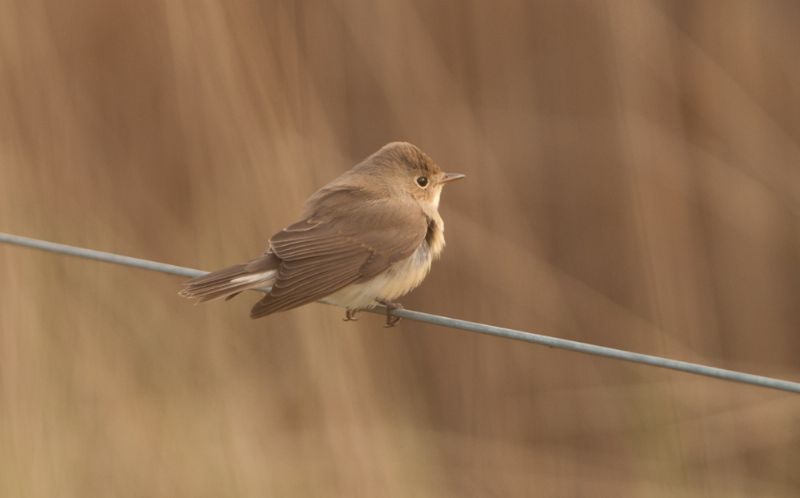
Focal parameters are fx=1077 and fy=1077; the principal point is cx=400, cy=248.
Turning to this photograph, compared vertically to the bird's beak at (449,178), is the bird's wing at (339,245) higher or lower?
lower

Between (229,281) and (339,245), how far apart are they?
48 cm

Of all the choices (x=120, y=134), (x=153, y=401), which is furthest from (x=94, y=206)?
(x=153, y=401)

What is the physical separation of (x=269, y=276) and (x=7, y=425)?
148 cm

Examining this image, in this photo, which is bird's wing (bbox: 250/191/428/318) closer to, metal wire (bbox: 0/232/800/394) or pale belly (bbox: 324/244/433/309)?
pale belly (bbox: 324/244/433/309)

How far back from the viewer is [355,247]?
335cm

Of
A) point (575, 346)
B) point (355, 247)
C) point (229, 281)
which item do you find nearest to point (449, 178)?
point (355, 247)

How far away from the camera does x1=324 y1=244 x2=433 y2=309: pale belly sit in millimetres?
3332

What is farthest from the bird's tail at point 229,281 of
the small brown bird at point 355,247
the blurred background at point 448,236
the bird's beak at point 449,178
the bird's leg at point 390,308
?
the bird's beak at point 449,178

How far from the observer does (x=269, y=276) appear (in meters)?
3.20

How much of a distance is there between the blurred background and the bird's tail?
2.54ft

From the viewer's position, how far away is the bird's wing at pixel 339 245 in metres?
3.05

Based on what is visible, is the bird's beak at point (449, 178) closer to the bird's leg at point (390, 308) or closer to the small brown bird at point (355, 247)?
the small brown bird at point (355, 247)

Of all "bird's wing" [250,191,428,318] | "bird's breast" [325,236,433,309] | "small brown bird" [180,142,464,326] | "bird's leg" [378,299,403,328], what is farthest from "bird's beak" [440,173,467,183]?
"bird's leg" [378,299,403,328]

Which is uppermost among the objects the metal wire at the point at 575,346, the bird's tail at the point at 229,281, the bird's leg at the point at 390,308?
the bird's tail at the point at 229,281
